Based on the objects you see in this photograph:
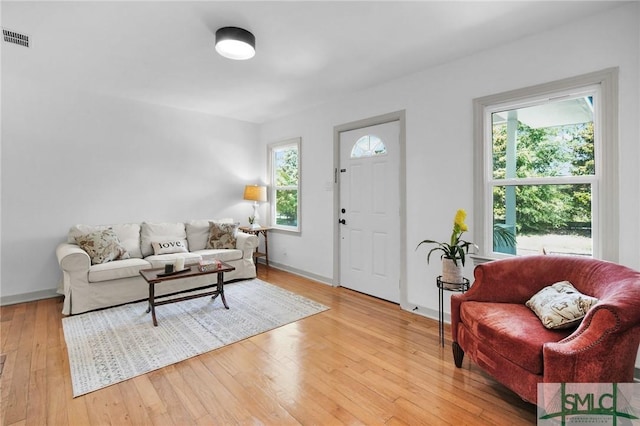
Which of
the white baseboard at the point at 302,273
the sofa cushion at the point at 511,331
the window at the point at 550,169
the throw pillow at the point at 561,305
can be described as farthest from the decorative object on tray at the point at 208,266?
the throw pillow at the point at 561,305

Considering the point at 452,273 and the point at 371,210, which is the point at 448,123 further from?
the point at 452,273

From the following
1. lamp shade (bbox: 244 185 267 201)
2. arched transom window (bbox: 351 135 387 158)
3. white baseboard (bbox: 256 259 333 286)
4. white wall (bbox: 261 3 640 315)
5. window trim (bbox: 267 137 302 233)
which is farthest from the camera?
lamp shade (bbox: 244 185 267 201)

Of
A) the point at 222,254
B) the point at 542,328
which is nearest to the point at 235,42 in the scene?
the point at 222,254

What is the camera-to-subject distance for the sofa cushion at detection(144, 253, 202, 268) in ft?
11.6

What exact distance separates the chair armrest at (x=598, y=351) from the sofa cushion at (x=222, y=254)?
11.8 feet

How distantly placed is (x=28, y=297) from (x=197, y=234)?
1941mm

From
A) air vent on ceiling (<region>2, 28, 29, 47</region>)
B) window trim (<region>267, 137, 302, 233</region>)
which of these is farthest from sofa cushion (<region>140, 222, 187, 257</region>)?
air vent on ceiling (<region>2, 28, 29, 47</region>)

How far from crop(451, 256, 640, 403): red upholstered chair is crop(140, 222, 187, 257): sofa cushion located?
3653mm

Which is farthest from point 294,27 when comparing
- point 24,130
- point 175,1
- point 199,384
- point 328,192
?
point 24,130

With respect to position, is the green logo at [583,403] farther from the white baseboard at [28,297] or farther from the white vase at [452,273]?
the white baseboard at [28,297]

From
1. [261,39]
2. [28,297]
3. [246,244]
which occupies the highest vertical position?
[261,39]

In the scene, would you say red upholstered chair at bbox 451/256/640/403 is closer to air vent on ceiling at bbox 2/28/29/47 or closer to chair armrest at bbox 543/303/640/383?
chair armrest at bbox 543/303/640/383

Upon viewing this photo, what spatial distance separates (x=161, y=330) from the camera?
2.73m

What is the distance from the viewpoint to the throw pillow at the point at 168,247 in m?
3.87
